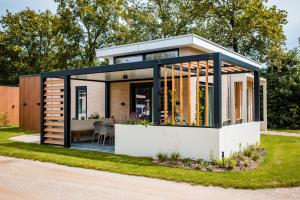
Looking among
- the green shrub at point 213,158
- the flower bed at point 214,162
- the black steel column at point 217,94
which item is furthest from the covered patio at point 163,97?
the flower bed at point 214,162

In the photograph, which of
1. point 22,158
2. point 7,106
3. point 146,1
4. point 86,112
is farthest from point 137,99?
point 146,1

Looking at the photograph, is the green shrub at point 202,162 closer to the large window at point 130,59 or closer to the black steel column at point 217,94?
the black steel column at point 217,94

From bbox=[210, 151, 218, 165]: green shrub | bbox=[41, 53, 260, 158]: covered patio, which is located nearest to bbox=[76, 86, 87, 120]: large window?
bbox=[41, 53, 260, 158]: covered patio

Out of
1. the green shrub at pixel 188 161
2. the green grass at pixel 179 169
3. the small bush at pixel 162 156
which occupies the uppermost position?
the small bush at pixel 162 156

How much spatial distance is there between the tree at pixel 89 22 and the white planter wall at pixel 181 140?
1765 cm

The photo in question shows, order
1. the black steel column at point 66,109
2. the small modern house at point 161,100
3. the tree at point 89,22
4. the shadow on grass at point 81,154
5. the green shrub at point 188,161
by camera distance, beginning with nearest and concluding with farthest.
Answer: the green shrub at point 188,161 → the small modern house at point 161,100 → the shadow on grass at point 81,154 → the black steel column at point 66,109 → the tree at point 89,22

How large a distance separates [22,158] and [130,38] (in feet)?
66.2

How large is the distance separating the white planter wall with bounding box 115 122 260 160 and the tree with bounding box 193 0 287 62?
52.7 feet

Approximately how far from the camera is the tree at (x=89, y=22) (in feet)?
83.9

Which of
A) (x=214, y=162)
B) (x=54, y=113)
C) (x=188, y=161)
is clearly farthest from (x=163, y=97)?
(x=214, y=162)

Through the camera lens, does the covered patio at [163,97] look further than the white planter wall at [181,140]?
Yes

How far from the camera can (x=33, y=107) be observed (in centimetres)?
1773

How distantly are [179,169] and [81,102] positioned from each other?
387 inches

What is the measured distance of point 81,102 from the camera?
53.8 ft
